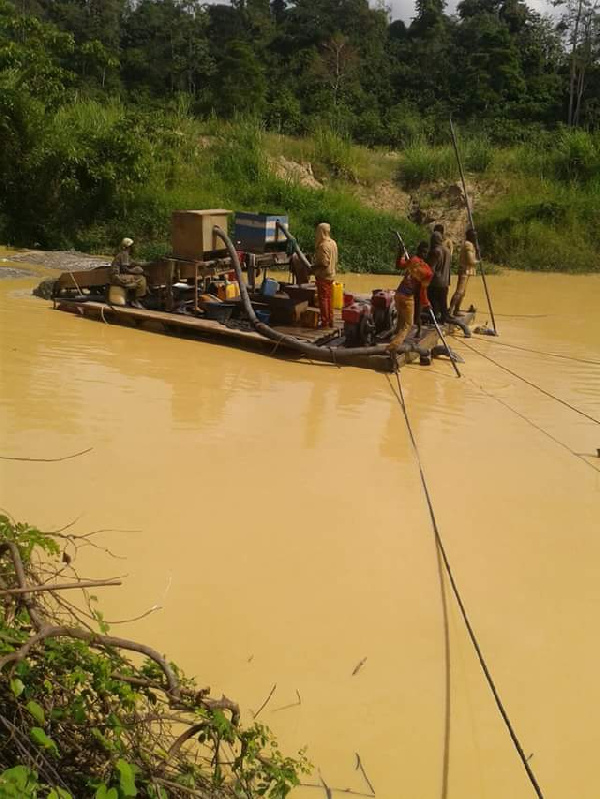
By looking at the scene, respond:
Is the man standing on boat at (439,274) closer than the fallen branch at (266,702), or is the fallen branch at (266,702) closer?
the fallen branch at (266,702)

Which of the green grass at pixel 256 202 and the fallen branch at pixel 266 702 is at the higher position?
the green grass at pixel 256 202

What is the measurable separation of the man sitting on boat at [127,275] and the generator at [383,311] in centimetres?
317

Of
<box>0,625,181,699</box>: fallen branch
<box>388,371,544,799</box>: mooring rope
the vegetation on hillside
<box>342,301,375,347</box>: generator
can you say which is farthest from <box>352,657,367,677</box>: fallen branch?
<box>342,301,375,347</box>: generator

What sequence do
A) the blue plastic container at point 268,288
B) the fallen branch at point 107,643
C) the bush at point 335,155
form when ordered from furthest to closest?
the bush at point 335,155
the blue plastic container at point 268,288
the fallen branch at point 107,643

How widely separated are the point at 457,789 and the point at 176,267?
8.46 meters

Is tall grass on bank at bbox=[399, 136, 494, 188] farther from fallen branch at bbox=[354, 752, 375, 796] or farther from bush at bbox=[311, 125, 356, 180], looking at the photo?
fallen branch at bbox=[354, 752, 375, 796]

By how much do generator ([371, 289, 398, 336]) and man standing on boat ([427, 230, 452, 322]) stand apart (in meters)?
0.74

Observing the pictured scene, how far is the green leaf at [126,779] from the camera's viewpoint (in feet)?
7.16

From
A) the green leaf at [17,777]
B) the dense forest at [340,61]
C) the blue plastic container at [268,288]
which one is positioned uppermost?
the dense forest at [340,61]

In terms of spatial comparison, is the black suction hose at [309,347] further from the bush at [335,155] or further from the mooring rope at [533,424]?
the bush at [335,155]

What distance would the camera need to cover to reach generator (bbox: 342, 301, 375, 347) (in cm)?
890

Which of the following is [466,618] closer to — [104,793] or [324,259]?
[104,793]

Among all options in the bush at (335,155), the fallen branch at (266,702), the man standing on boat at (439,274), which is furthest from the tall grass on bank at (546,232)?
the fallen branch at (266,702)

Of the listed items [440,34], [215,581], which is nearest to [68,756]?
[215,581]
